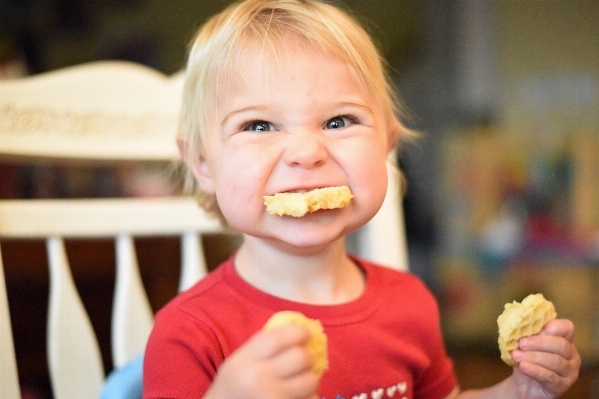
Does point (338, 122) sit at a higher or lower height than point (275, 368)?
higher

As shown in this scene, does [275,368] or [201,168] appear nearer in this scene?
[275,368]

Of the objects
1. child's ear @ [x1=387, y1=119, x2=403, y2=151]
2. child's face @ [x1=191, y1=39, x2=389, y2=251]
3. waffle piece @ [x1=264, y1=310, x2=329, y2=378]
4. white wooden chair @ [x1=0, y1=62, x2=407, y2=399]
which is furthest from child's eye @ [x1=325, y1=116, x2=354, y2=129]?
white wooden chair @ [x1=0, y1=62, x2=407, y2=399]

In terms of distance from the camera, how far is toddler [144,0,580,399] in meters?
0.61

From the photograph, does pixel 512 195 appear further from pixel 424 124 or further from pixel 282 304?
pixel 282 304

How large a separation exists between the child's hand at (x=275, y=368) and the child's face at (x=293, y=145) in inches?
6.4

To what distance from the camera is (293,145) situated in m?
0.59

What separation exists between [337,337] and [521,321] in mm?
204

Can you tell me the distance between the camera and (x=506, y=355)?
626mm

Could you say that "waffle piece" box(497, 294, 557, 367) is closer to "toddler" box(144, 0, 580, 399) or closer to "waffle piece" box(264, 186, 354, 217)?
"toddler" box(144, 0, 580, 399)

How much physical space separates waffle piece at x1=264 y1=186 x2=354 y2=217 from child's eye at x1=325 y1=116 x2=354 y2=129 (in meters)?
0.08

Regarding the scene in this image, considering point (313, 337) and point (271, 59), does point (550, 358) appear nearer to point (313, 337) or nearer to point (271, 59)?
point (313, 337)

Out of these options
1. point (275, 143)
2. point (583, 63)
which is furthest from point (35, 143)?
point (583, 63)

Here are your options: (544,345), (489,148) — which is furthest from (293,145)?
(489,148)

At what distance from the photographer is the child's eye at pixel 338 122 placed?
2.11ft
